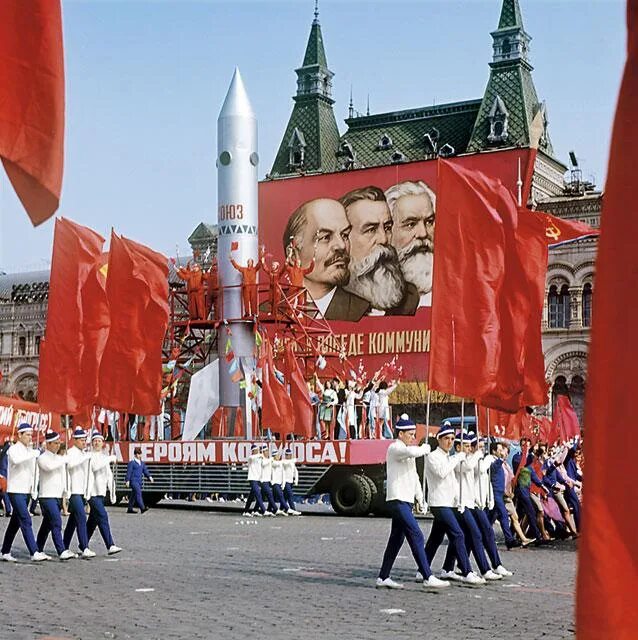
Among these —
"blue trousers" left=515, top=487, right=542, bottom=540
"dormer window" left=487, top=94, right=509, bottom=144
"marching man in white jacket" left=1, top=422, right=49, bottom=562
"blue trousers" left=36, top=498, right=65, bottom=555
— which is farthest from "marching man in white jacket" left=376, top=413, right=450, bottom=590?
"dormer window" left=487, top=94, right=509, bottom=144

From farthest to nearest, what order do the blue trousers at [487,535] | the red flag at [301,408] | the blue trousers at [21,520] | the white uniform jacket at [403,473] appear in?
the red flag at [301,408] → the blue trousers at [21,520] → the blue trousers at [487,535] → the white uniform jacket at [403,473]

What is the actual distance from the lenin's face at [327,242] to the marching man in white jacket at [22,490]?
3963 cm

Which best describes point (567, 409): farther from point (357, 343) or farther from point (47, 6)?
point (47, 6)

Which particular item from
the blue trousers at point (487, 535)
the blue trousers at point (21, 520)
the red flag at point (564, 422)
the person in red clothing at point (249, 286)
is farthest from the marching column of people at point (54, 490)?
the person in red clothing at point (249, 286)

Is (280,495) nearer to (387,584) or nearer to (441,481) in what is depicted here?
(441,481)

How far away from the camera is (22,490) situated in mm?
15406

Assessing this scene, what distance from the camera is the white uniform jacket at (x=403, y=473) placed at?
12.9 m

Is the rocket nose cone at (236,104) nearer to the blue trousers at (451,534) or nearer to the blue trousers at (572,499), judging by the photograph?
the blue trousers at (572,499)

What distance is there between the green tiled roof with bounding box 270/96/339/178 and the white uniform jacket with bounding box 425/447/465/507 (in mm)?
60099

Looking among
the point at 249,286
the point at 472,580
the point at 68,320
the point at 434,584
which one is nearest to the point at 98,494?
the point at 434,584

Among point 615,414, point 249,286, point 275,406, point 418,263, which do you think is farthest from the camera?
point 418,263

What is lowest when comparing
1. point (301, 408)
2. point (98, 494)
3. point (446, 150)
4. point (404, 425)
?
point (98, 494)

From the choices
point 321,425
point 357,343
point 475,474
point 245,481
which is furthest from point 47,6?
point 357,343

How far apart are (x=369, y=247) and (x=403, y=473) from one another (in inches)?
1634
